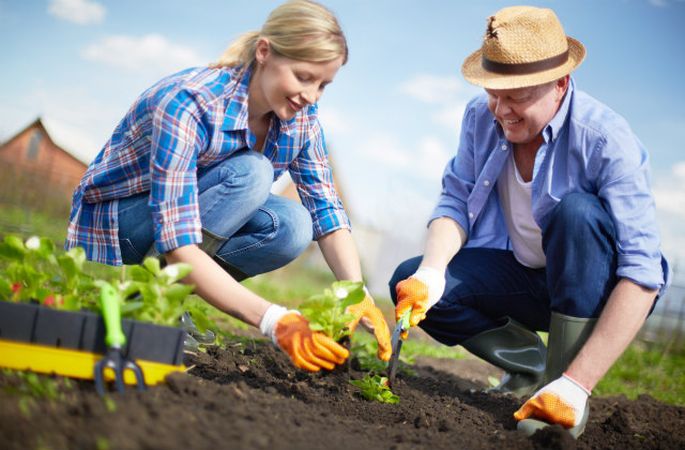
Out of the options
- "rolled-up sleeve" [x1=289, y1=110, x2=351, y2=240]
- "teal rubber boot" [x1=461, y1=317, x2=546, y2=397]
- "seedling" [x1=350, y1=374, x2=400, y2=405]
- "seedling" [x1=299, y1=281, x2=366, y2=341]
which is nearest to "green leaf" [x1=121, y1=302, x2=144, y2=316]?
"seedling" [x1=299, y1=281, x2=366, y2=341]

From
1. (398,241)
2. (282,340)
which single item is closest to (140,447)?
(282,340)

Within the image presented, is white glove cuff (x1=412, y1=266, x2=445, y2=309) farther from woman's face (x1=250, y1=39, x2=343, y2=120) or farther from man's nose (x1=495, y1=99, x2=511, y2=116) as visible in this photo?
woman's face (x1=250, y1=39, x2=343, y2=120)

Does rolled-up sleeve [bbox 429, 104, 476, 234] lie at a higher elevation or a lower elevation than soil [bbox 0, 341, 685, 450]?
higher

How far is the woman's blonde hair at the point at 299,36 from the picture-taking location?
7.01 feet

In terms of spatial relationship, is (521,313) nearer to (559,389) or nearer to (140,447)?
(559,389)

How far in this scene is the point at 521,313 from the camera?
293 cm

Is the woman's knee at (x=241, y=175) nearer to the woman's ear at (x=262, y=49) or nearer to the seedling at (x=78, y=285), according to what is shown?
the woman's ear at (x=262, y=49)

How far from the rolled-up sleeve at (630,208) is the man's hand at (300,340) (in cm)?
110

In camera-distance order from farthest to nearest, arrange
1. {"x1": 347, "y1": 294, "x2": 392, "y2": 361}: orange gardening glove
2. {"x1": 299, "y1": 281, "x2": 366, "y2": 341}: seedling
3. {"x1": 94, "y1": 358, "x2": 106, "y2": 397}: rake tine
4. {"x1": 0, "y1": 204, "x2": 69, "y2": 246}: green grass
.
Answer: {"x1": 0, "y1": 204, "x2": 69, "y2": 246}: green grass < {"x1": 347, "y1": 294, "x2": 392, "y2": 361}: orange gardening glove < {"x1": 299, "y1": 281, "x2": 366, "y2": 341}: seedling < {"x1": 94, "y1": 358, "x2": 106, "y2": 397}: rake tine

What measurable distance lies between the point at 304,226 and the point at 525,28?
1.16m

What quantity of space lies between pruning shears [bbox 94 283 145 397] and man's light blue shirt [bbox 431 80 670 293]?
5.30 ft

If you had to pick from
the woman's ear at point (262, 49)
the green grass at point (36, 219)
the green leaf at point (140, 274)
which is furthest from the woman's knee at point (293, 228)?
the green grass at point (36, 219)

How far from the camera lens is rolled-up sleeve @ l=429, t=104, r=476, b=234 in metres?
2.86

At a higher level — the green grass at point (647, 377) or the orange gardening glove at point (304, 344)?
the orange gardening glove at point (304, 344)
